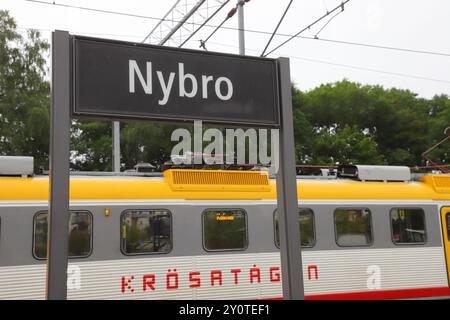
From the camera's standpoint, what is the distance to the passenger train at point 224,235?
7.72 metres

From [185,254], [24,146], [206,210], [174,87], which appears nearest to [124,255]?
[185,254]

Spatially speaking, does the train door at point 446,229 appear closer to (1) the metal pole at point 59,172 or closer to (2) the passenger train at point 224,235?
(2) the passenger train at point 224,235

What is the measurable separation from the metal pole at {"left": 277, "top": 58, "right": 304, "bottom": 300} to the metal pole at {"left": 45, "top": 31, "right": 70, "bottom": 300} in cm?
161

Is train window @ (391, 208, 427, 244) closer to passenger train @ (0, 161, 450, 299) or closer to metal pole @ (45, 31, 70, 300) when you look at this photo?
passenger train @ (0, 161, 450, 299)

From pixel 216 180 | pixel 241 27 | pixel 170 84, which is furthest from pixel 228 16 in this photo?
pixel 170 84

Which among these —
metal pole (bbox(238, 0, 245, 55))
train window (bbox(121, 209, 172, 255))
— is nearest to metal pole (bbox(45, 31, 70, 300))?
train window (bbox(121, 209, 172, 255))

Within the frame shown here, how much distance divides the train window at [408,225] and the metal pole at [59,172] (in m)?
8.37

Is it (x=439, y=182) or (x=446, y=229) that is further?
(x=439, y=182)

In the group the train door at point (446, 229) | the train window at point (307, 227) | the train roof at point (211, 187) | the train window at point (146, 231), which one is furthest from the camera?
the train door at point (446, 229)

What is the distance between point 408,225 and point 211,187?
439 centimetres

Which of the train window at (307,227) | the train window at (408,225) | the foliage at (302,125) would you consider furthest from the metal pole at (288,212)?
the foliage at (302,125)

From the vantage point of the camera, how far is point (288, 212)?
3805 millimetres

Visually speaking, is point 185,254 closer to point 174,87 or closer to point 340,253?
point 340,253

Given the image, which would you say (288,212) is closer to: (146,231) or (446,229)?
(146,231)
